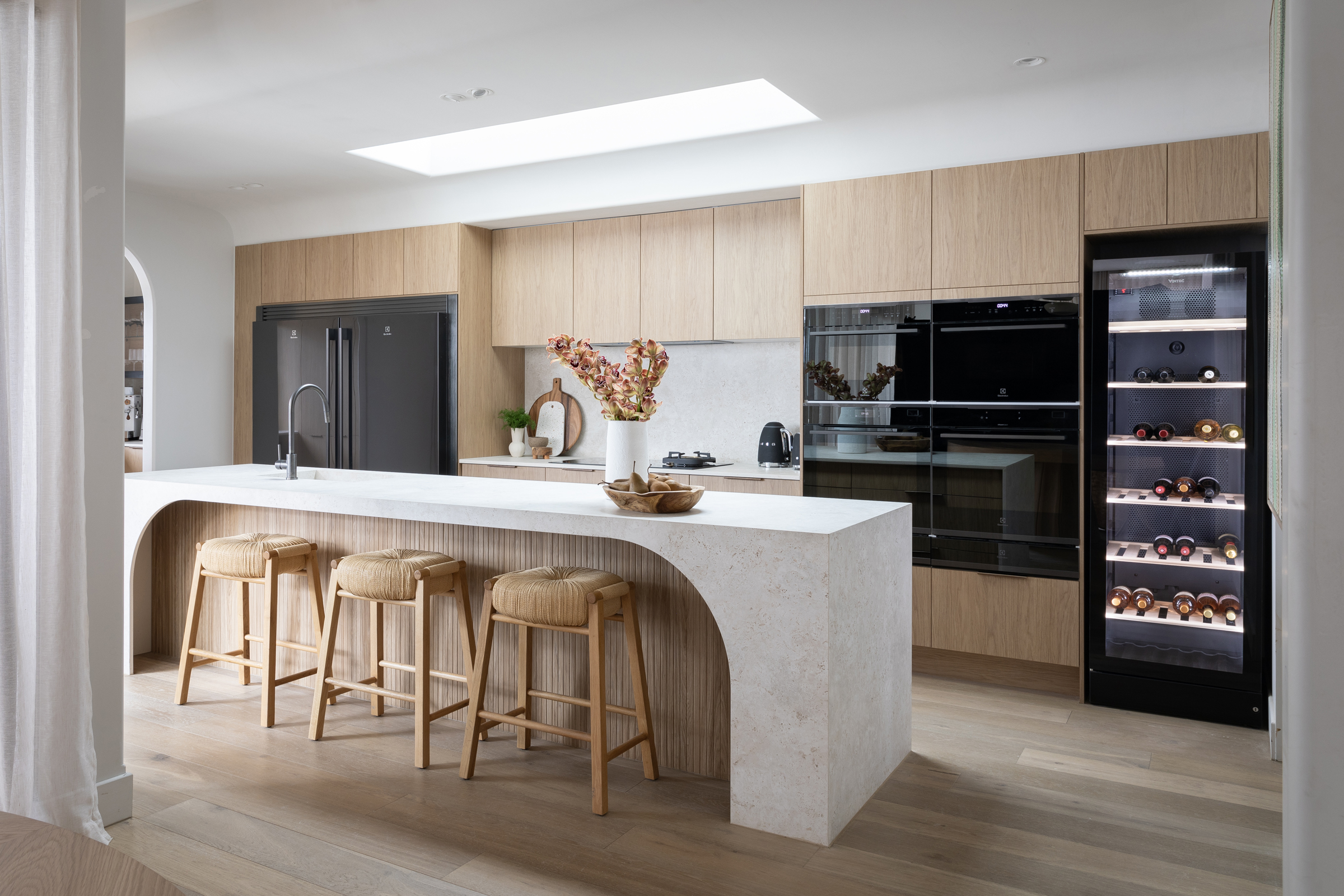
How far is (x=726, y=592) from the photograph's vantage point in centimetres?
243

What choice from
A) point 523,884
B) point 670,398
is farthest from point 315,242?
point 523,884

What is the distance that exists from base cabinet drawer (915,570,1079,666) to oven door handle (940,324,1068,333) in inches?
40.8

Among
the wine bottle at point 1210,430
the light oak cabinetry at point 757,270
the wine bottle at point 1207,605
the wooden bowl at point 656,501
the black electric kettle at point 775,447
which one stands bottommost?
the wine bottle at point 1207,605

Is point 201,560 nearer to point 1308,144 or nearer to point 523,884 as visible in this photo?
point 523,884

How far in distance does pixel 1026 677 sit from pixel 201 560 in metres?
3.38

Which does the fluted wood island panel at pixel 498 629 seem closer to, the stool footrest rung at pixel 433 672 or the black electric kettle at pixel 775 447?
the stool footrest rung at pixel 433 672

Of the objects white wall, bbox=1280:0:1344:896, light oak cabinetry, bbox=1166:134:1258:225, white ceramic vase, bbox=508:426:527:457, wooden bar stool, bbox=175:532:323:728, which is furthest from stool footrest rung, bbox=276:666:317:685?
light oak cabinetry, bbox=1166:134:1258:225

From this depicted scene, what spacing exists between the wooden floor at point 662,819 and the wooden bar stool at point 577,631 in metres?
0.14

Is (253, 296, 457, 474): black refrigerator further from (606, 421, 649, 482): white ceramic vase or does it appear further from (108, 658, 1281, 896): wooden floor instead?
(606, 421, 649, 482): white ceramic vase

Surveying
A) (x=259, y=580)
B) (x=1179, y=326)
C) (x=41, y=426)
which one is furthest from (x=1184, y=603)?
(x=41, y=426)

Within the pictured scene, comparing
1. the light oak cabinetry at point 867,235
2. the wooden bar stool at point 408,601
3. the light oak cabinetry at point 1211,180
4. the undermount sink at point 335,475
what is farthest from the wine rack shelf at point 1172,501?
the undermount sink at point 335,475

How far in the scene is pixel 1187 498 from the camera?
134 inches

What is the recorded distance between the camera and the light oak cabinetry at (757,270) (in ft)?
14.9

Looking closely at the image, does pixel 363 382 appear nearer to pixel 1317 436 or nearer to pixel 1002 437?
pixel 1002 437
